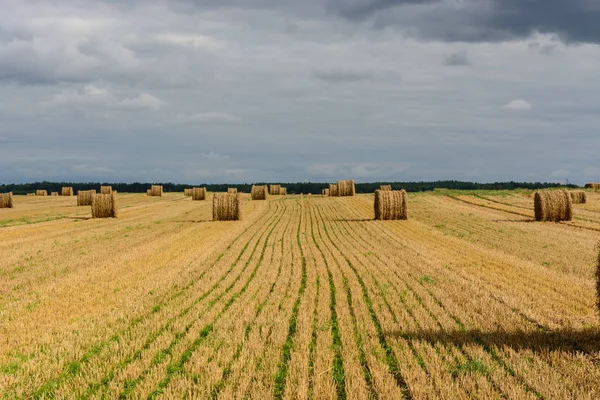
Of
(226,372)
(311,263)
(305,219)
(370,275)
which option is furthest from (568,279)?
(305,219)

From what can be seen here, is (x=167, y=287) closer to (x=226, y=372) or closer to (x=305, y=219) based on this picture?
(x=226, y=372)

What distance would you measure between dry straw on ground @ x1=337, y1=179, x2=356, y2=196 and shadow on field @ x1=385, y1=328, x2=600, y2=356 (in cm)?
5522

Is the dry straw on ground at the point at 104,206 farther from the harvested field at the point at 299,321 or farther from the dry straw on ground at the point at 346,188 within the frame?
the dry straw on ground at the point at 346,188

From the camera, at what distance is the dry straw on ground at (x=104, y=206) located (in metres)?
39.0

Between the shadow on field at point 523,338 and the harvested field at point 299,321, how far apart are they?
4 cm

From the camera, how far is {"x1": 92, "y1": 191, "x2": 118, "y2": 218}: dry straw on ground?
3900 cm

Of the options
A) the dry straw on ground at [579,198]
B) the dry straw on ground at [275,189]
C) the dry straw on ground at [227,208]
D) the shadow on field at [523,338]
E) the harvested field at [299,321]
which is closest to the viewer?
the harvested field at [299,321]

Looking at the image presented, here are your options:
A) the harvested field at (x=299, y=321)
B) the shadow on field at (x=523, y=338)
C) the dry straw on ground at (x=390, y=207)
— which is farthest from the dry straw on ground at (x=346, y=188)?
the shadow on field at (x=523, y=338)

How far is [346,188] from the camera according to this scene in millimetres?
65312

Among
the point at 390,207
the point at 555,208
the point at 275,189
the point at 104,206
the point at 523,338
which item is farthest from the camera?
the point at 275,189

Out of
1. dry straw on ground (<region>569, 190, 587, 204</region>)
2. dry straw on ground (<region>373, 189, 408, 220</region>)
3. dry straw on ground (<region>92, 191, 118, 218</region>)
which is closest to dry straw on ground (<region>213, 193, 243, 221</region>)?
dry straw on ground (<region>92, 191, 118, 218</region>)

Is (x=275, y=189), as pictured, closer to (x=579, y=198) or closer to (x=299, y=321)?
(x=579, y=198)

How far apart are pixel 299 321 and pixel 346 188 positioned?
5526cm

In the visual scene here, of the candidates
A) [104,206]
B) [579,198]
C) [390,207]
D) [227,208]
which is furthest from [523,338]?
[579,198]
